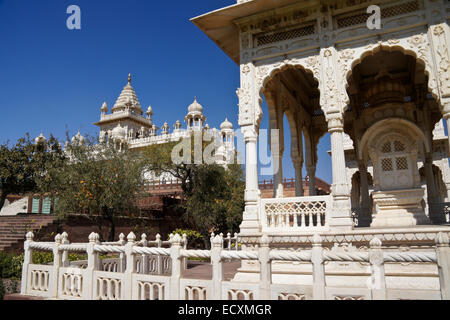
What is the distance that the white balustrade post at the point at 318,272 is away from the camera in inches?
186

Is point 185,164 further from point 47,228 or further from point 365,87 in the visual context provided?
point 365,87

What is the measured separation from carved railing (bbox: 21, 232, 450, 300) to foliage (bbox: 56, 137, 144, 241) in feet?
22.8

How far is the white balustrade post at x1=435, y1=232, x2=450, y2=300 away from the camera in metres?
4.21

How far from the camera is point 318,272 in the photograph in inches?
191

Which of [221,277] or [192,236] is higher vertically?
[192,236]

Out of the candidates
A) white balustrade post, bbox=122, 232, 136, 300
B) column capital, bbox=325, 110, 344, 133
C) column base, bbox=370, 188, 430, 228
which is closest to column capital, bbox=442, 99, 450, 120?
column capital, bbox=325, 110, 344, 133

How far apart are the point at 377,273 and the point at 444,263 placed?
0.79 metres

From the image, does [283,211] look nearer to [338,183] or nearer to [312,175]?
[338,183]

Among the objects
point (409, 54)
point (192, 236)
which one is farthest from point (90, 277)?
point (192, 236)

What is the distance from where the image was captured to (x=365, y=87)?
12820 mm

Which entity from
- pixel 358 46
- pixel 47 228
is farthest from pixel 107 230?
pixel 358 46

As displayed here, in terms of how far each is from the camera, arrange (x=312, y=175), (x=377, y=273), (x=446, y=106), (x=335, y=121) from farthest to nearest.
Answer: (x=312, y=175)
(x=335, y=121)
(x=446, y=106)
(x=377, y=273)

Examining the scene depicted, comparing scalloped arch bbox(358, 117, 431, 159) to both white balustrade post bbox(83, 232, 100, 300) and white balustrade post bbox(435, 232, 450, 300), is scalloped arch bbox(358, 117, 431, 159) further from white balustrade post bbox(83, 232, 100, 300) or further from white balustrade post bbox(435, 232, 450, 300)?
white balustrade post bbox(83, 232, 100, 300)

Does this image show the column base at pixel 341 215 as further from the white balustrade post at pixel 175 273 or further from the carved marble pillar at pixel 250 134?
the white balustrade post at pixel 175 273
